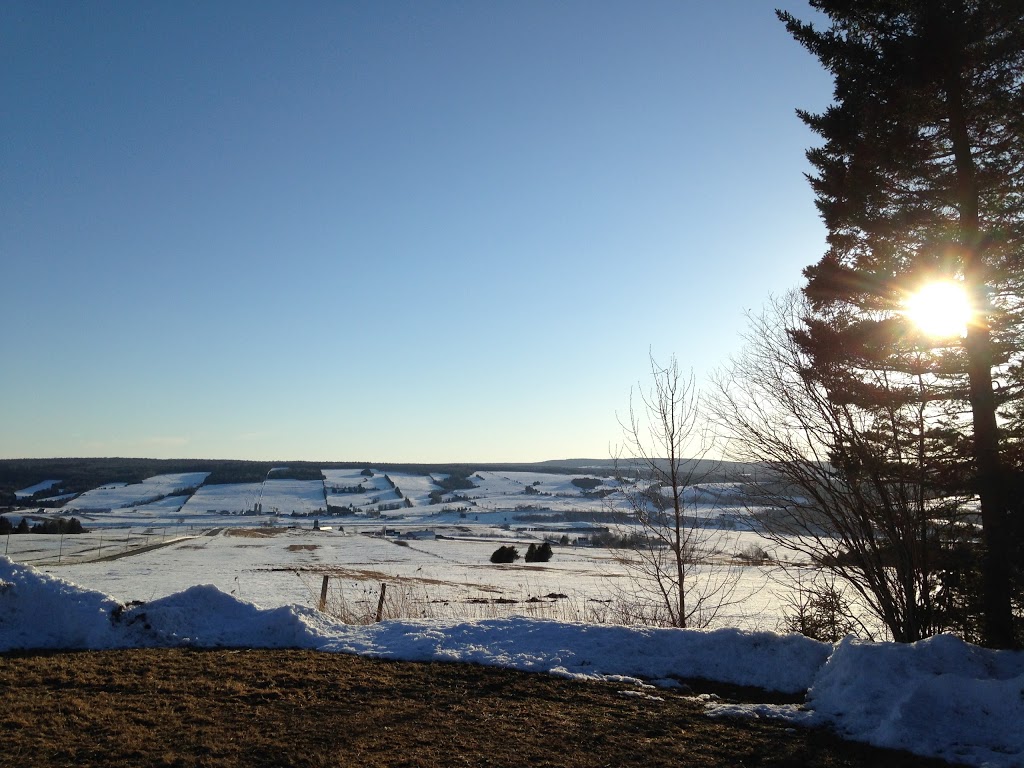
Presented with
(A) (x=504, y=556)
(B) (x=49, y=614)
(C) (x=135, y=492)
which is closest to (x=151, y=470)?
(C) (x=135, y=492)

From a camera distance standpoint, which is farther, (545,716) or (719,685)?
(719,685)

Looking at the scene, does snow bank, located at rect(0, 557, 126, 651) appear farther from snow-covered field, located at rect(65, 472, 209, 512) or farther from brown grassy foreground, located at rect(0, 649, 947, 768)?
snow-covered field, located at rect(65, 472, 209, 512)

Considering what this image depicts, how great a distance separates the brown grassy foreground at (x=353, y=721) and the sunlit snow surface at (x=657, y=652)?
48cm

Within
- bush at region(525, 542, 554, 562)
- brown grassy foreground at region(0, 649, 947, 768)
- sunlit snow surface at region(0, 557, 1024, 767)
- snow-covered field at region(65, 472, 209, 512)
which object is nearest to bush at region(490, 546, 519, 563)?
bush at region(525, 542, 554, 562)

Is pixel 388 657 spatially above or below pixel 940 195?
below

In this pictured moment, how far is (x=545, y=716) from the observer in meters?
6.92

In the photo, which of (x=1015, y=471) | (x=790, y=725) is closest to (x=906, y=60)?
(x=1015, y=471)

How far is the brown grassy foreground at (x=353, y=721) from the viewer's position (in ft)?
18.4

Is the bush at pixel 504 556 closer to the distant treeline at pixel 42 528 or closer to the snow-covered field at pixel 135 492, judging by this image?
the distant treeline at pixel 42 528

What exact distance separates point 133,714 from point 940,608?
10075 millimetres

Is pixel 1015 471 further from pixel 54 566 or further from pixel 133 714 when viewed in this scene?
pixel 54 566

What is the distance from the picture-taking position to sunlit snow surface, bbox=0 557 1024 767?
6.25 m

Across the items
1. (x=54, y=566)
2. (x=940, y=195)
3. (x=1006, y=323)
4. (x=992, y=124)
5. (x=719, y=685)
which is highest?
(x=992, y=124)

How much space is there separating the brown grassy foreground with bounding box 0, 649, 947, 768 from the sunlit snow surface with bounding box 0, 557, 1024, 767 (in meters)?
0.48
